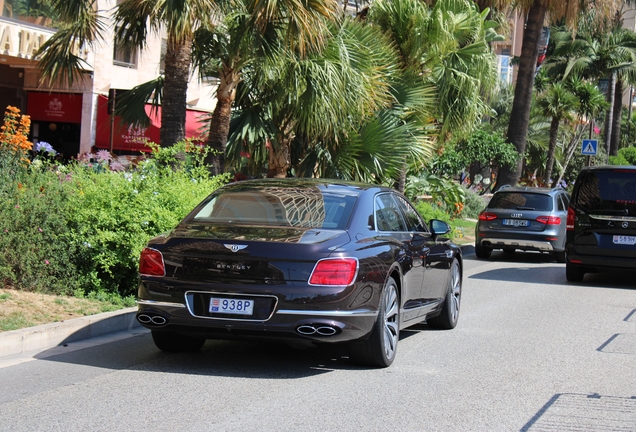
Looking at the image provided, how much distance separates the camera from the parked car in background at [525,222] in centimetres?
1847

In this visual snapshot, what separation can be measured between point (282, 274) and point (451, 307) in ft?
11.3

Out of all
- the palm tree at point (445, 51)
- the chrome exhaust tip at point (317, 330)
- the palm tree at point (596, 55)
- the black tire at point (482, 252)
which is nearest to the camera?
the chrome exhaust tip at point (317, 330)

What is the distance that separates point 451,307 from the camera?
9820 millimetres

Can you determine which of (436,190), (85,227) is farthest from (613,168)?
(436,190)

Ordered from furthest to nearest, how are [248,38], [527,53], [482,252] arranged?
[527,53] < [482,252] < [248,38]

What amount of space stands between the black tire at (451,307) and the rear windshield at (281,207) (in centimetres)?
226

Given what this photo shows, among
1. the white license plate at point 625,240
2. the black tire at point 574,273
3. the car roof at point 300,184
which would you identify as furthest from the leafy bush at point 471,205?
the car roof at point 300,184

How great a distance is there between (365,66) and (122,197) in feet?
23.2

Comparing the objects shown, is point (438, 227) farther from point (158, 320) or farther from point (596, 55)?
point (596, 55)

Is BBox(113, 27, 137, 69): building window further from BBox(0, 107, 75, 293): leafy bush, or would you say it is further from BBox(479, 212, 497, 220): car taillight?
BBox(0, 107, 75, 293): leafy bush

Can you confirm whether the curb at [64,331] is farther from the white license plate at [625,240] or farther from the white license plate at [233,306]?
the white license plate at [625,240]

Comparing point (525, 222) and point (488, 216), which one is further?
point (488, 216)

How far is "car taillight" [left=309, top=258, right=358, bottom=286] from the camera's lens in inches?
271

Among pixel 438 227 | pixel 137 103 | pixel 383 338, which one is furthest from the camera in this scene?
pixel 137 103
